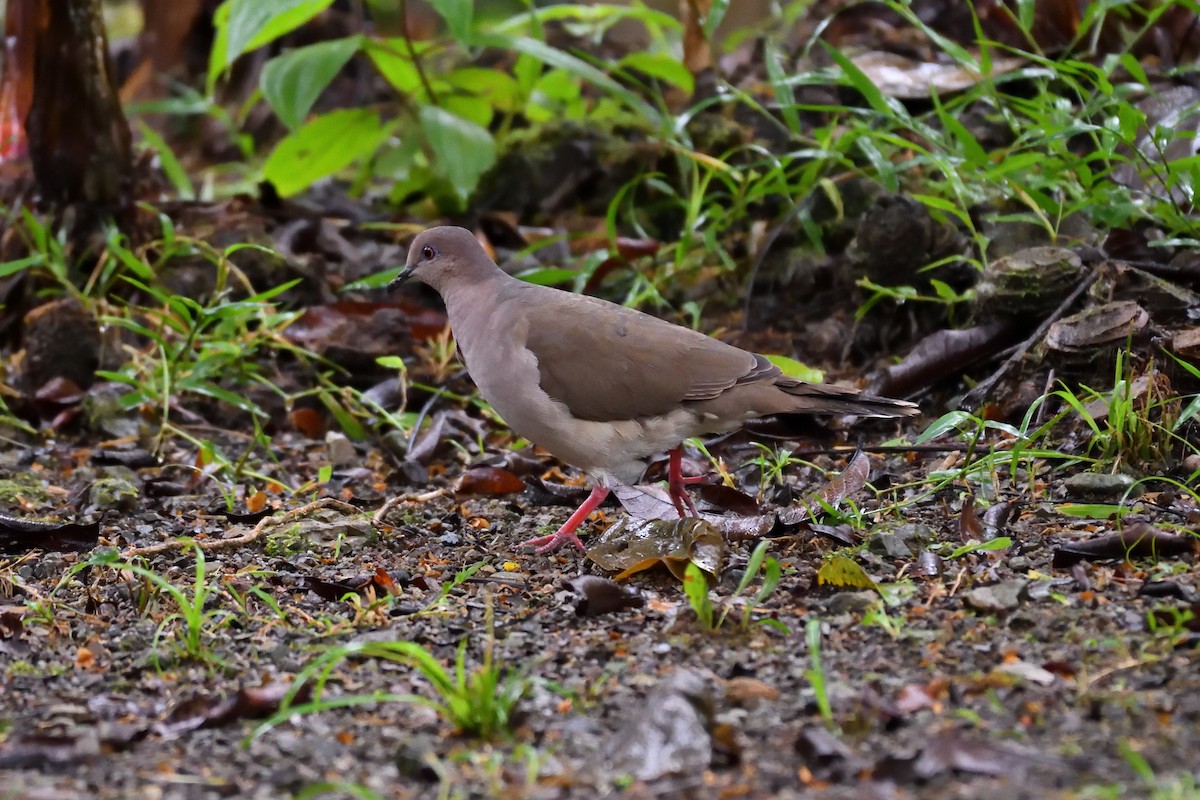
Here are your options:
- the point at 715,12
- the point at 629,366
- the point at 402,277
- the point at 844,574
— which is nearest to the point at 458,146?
the point at 402,277

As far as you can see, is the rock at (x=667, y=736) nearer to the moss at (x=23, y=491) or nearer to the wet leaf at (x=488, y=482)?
the wet leaf at (x=488, y=482)

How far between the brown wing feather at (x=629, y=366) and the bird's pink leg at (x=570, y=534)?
0.25 m

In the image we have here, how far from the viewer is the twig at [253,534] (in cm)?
371

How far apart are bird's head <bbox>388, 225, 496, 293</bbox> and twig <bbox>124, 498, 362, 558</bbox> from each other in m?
0.96

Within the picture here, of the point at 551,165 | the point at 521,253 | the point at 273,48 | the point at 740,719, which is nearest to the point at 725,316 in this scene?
the point at 521,253

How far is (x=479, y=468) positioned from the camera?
456cm

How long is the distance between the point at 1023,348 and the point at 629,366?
134 centimetres

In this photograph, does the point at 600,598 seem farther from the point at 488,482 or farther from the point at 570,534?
the point at 488,482

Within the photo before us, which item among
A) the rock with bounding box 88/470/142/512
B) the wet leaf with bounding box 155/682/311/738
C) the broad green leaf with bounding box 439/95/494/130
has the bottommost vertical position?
the rock with bounding box 88/470/142/512

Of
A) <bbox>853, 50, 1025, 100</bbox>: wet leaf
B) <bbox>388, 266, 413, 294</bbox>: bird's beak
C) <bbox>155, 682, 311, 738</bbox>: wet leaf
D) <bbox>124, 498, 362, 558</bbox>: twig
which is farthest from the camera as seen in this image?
<bbox>853, 50, 1025, 100</bbox>: wet leaf

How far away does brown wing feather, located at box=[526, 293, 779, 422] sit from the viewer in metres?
4.04

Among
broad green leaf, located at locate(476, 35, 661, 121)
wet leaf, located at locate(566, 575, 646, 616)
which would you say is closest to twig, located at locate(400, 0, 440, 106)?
broad green leaf, located at locate(476, 35, 661, 121)

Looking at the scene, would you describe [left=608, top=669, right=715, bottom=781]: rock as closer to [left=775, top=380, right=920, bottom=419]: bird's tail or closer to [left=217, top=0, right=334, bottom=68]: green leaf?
[left=775, top=380, right=920, bottom=419]: bird's tail

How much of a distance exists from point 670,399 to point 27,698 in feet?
6.42
